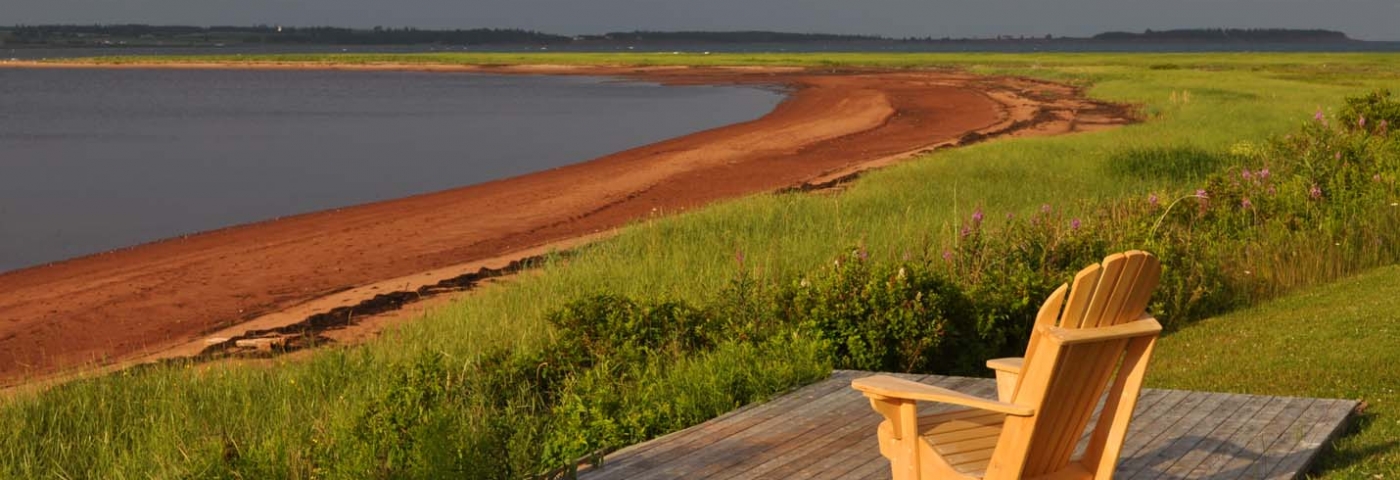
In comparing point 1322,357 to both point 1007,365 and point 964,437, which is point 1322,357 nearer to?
point 1007,365

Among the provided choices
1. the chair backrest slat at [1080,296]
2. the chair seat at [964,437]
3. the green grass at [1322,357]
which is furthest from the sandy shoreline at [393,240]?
the chair backrest slat at [1080,296]

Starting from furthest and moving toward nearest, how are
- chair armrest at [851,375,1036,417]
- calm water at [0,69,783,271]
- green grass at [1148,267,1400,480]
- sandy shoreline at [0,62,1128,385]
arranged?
calm water at [0,69,783,271], sandy shoreline at [0,62,1128,385], green grass at [1148,267,1400,480], chair armrest at [851,375,1036,417]

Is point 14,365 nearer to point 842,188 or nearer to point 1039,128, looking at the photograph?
point 842,188

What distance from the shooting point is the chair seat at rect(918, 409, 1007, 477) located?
473cm

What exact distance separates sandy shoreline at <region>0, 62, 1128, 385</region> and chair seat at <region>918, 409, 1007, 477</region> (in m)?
7.11

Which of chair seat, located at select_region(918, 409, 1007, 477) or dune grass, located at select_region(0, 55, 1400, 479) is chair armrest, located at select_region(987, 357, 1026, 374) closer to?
chair seat, located at select_region(918, 409, 1007, 477)

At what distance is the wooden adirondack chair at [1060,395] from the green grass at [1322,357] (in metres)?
1.97

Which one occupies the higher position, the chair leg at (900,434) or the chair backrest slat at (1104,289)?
the chair backrest slat at (1104,289)

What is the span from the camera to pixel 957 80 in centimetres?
6600

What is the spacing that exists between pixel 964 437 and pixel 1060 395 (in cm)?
62

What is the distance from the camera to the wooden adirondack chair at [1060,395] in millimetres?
4324

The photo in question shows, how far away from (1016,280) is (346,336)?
546 centimetres

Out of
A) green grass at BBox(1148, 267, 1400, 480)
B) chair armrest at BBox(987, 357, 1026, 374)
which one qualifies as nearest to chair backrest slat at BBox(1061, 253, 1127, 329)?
chair armrest at BBox(987, 357, 1026, 374)

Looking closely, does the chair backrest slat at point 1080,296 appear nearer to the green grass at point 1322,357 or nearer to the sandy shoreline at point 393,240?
A: the green grass at point 1322,357
